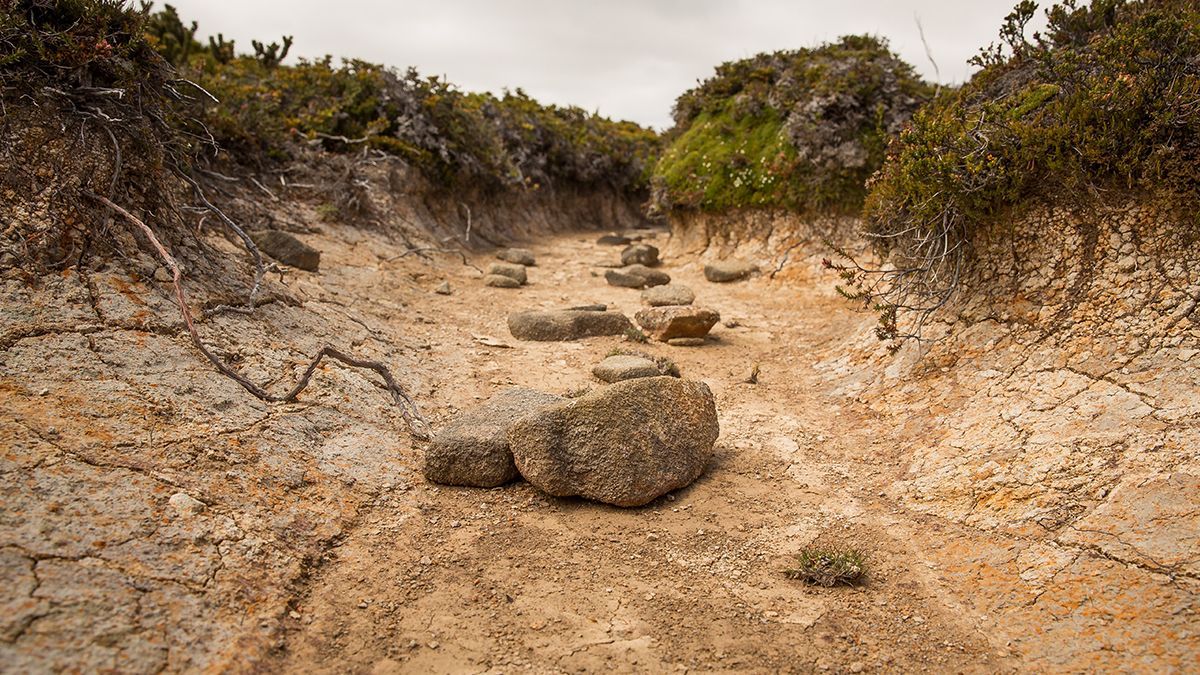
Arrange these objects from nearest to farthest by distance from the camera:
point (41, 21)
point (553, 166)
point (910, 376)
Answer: point (41, 21)
point (910, 376)
point (553, 166)

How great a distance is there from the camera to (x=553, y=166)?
1945 centimetres

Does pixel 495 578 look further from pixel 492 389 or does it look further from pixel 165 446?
pixel 492 389

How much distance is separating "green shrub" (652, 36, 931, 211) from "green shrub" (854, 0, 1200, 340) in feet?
10.7

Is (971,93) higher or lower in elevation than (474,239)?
higher

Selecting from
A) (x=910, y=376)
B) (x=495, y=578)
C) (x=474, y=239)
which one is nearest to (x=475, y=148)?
(x=474, y=239)

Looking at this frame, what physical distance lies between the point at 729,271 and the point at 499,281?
3.93 metres

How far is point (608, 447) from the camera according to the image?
14.7 feet

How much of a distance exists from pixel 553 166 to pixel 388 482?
16.0 metres

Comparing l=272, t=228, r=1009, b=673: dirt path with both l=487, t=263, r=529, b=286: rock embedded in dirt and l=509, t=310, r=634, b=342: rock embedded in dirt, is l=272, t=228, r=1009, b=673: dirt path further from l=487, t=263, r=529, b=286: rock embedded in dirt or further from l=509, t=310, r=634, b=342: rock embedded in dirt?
l=487, t=263, r=529, b=286: rock embedded in dirt

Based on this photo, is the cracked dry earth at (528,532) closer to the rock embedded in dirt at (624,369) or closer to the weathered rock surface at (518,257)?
the rock embedded in dirt at (624,369)

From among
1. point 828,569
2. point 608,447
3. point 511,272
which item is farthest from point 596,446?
point 511,272

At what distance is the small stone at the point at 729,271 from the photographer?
37.3ft

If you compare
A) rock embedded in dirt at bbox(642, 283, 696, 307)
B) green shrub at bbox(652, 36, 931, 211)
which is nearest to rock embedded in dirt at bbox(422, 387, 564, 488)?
rock embedded in dirt at bbox(642, 283, 696, 307)

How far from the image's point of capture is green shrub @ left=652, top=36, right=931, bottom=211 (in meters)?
10.8
